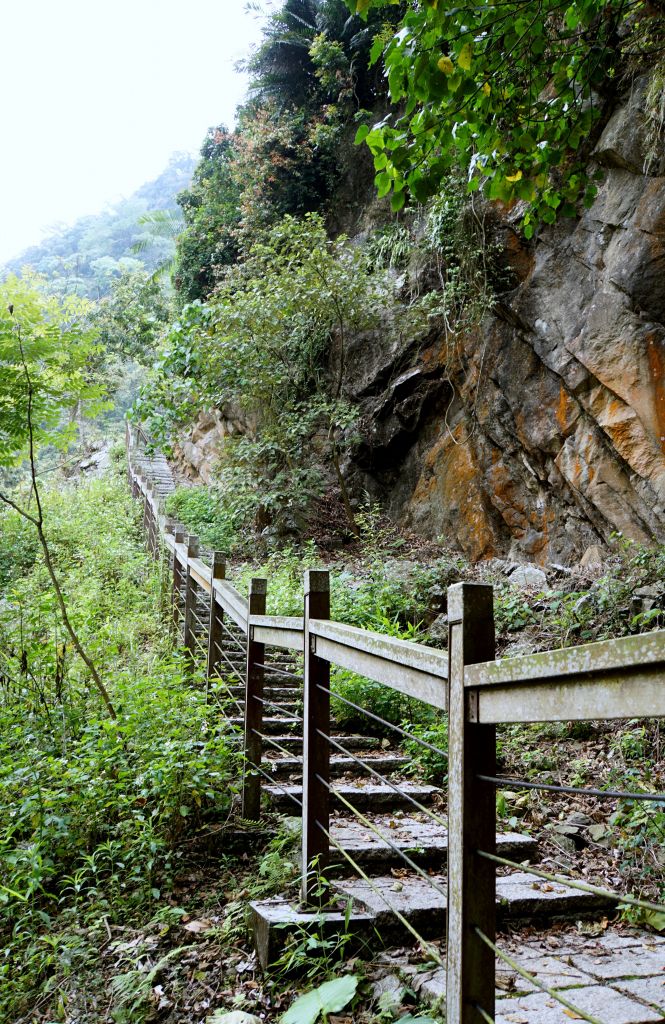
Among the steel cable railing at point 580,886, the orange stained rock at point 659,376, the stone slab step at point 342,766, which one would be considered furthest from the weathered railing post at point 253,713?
the orange stained rock at point 659,376

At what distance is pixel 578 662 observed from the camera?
1.29m

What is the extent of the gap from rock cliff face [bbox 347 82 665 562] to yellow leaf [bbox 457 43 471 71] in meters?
3.59

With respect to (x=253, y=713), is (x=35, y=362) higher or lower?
higher

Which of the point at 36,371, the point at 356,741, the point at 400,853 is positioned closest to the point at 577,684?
the point at 400,853

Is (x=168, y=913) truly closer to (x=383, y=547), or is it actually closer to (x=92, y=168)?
(x=383, y=547)

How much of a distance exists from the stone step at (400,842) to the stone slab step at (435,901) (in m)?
0.09

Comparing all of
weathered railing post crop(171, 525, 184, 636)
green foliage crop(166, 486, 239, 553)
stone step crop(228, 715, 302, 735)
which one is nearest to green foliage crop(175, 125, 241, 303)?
green foliage crop(166, 486, 239, 553)

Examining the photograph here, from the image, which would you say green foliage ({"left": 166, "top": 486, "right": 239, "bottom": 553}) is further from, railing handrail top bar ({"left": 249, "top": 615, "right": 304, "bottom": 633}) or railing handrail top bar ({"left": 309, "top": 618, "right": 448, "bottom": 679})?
railing handrail top bar ({"left": 309, "top": 618, "right": 448, "bottom": 679})

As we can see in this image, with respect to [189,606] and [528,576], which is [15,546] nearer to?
[189,606]

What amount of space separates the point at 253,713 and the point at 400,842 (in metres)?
1.14

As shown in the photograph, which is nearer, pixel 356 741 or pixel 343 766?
pixel 343 766

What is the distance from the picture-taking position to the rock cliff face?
259 inches

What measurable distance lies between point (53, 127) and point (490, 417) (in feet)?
344

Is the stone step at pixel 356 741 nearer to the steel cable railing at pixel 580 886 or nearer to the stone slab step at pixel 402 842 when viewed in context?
the stone slab step at pixel 402 842
